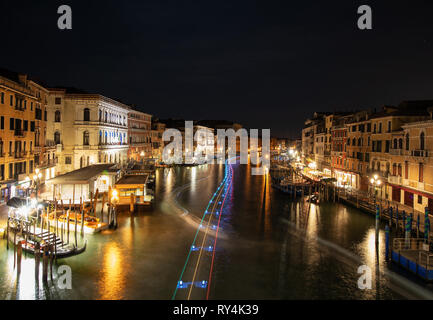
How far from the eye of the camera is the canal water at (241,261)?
13.0m

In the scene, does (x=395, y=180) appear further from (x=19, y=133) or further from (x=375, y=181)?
(x=19, y=133)

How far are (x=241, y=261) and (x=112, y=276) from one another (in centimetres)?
601

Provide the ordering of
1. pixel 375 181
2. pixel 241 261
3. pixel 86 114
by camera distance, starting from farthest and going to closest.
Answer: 1. pixel 86 114
2. pixel 375 181
3. pixel 241 261

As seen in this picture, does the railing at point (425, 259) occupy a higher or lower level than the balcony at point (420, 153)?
lower

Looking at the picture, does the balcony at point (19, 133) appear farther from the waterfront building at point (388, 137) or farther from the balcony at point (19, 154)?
the waterfront building at point (388, 137)

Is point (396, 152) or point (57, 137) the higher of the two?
point (57, 137)

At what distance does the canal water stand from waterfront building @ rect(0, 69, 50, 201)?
1114 cm

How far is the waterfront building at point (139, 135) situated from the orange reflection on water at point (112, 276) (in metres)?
45.8

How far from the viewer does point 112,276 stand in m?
14.2

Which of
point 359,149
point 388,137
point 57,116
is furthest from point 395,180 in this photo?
point 57,116

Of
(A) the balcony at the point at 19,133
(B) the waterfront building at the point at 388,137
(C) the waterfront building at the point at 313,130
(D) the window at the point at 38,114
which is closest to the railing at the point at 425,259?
(B) the waterfront building at the point at 388,137

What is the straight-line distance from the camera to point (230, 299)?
12422 millimetres

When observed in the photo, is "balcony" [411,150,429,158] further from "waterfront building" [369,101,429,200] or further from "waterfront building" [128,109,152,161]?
"waterfront building" [128,109,152,161]
